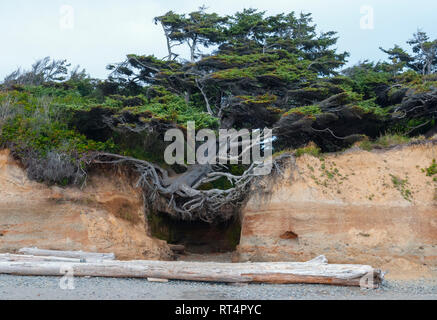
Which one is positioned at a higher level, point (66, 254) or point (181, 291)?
point (66, 254)

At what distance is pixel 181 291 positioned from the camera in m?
11.0

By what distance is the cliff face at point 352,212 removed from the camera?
14852mm

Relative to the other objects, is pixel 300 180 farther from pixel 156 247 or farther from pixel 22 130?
pixel 22 130

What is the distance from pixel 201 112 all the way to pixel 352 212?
731 cm

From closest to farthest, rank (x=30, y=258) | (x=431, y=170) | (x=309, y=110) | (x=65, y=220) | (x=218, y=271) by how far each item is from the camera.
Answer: (x=218, y=271), (x=30, y=258), (x=431, y=170), (x=309, y=110), (x=65, y=220)

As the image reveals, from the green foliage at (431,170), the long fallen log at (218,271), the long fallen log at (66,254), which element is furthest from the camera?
the green foliage at (431,170)

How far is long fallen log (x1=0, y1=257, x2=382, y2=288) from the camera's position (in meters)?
11.5

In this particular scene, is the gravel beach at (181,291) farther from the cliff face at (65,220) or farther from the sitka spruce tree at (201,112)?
the sitka spruce tree at (201,112)

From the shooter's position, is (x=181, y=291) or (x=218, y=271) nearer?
(x=181, y=291)

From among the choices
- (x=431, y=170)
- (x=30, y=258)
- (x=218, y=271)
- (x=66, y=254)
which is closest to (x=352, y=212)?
(x=431, y=170)

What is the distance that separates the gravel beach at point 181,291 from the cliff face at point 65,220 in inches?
150

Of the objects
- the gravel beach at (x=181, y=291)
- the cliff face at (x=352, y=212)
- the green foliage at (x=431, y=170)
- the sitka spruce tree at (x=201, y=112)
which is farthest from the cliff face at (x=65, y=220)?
the green foliage at (x=431, y=170)

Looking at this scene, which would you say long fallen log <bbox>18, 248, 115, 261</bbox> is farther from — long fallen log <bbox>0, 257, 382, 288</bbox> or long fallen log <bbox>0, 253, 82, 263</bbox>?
long fallen log <bbox>0, 257, 382, 288</bbox>

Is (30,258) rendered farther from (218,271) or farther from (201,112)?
(201,112)
